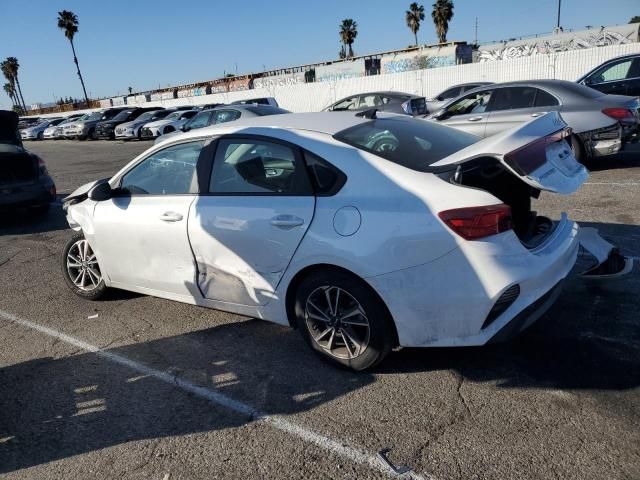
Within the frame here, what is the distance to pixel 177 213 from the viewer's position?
4023 millimetres

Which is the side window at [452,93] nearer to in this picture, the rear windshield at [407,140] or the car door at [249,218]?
the rear windshield at [407,140]

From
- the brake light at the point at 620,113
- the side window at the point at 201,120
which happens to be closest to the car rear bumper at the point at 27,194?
the side window at the point at 201,120

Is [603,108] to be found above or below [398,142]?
below

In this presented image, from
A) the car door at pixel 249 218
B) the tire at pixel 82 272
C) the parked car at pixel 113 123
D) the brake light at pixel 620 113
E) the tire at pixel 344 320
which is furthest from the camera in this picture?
the parked car at pixel 113 123

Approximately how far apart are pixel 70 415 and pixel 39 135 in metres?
38.9

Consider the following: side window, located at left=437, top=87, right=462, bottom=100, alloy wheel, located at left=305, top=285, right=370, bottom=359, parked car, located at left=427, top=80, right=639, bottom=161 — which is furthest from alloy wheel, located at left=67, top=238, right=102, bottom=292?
side window, located at left=437, top=87, right=462, bottom=100

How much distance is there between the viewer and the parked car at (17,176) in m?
8.54

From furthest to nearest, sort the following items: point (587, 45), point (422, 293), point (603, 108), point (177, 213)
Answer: point (587, 45) < point (603, 108) < point (177, 213) < point (422, 293)

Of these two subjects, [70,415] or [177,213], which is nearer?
[70,415]

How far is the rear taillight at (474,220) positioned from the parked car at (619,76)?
9.67 metres

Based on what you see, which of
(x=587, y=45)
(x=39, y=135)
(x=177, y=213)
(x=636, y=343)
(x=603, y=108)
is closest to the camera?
(x=636, y=343)

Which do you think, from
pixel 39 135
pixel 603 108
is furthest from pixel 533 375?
pixel 39 135

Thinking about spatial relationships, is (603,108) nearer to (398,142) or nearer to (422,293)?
(398,142)

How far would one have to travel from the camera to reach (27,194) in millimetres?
8703
